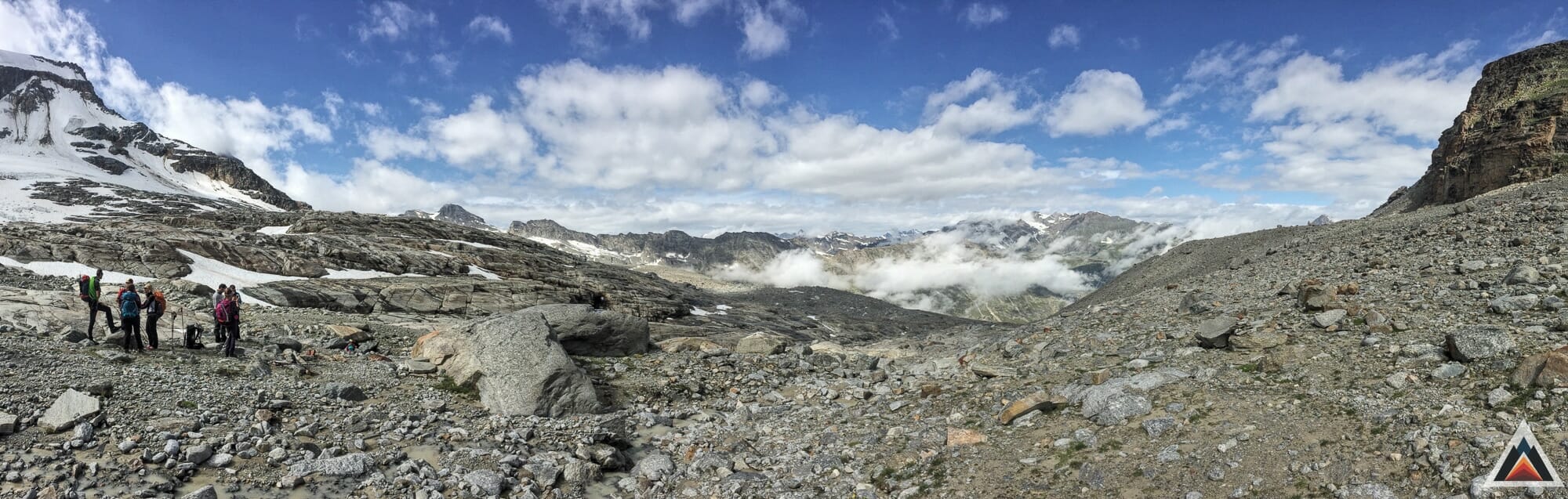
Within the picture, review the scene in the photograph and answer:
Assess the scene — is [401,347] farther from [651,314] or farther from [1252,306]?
[651,314]

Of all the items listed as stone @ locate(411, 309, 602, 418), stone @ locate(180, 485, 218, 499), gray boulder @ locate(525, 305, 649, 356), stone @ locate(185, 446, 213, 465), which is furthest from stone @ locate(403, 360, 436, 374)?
stone @ locate(180, 485, 218, 499)

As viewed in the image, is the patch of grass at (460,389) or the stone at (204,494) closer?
the stone at (204,494)

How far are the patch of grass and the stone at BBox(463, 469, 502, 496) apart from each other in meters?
5.82

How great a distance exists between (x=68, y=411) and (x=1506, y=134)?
130 meters

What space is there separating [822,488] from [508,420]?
8.43 m

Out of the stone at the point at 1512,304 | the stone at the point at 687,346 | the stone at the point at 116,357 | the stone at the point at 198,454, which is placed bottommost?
the stone at the point at 687,346

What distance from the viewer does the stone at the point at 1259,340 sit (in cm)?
1505

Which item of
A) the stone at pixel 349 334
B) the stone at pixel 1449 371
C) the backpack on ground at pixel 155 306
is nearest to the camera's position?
the stone at pixel 1449 371

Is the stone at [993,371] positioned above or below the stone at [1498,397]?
below

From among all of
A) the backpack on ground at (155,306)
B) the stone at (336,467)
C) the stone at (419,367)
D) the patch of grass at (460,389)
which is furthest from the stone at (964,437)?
the backpack on ground at (155,306)

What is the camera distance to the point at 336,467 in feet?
39.1

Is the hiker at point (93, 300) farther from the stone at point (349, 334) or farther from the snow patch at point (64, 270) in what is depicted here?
the snow patch at point (64, 270)

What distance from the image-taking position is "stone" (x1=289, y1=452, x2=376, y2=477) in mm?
11664

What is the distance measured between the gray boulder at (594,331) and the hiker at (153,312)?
34.6ft
